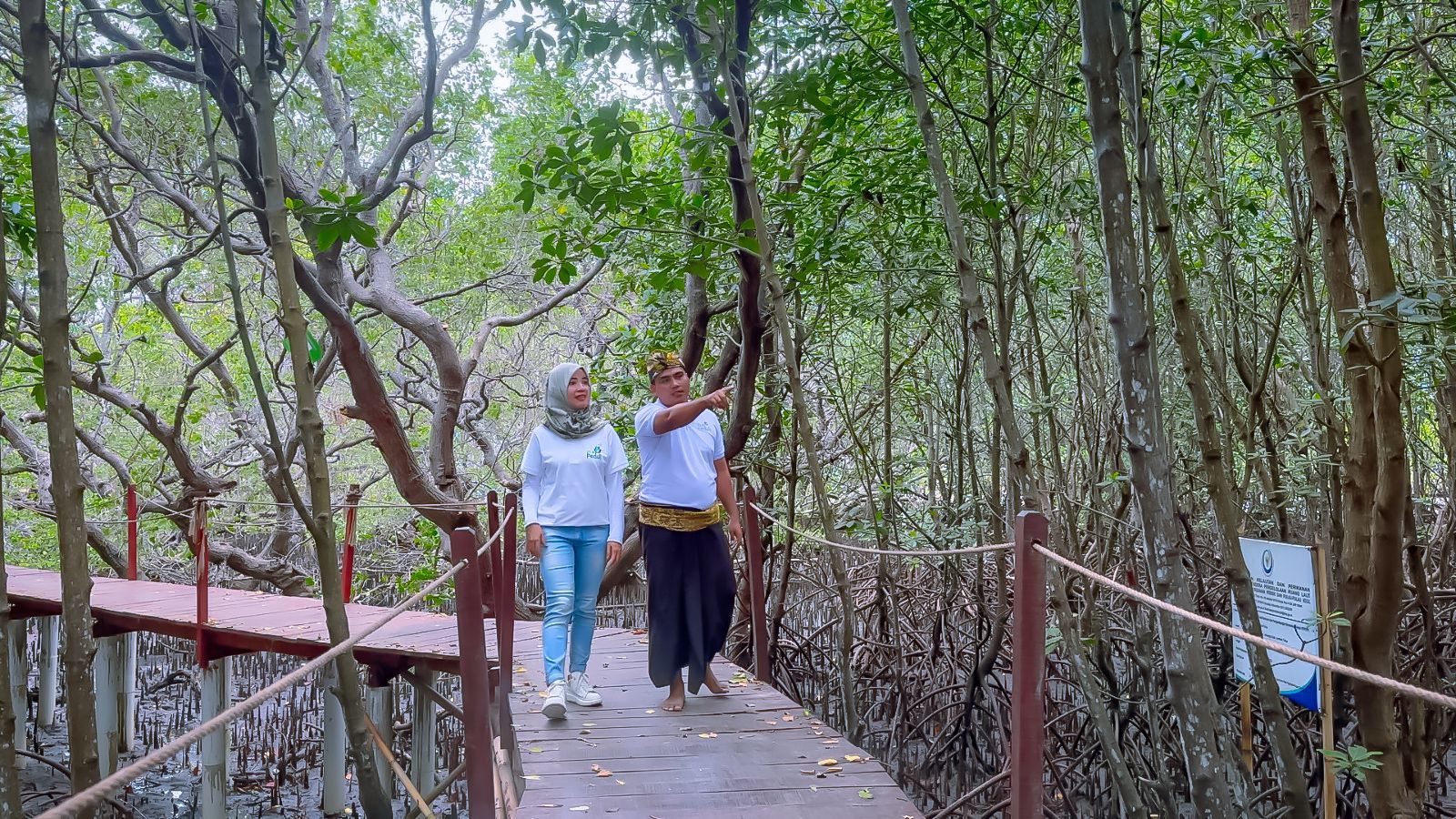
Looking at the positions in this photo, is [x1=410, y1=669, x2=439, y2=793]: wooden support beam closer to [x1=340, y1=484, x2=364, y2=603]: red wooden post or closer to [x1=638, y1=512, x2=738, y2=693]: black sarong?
[x1=340, y1=484, x2=364, y2=603]: red wooden post

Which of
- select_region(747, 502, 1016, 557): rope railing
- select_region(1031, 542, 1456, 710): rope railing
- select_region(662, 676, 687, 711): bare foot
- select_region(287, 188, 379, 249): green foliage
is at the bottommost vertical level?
select_region(662, 676, 687, 711): bare foot

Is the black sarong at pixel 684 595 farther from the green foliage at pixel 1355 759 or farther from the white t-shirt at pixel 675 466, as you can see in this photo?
the green foliage at pixel 1355 759

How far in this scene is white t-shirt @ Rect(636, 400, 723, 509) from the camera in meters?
3.96

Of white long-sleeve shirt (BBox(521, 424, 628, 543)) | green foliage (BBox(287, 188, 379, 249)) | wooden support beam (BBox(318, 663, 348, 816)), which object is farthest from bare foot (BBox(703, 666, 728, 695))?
wooden support beam (BBox(318, 663, 348, 816))

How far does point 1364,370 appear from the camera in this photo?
2885 millimetres

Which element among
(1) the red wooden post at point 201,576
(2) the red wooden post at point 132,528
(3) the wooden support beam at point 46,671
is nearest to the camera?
(1) the red wooden post at point 201,576

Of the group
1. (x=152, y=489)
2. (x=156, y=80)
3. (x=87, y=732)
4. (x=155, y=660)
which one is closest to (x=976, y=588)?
(x=87, y=732)

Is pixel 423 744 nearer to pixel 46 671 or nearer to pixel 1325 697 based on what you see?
pixel 46 671

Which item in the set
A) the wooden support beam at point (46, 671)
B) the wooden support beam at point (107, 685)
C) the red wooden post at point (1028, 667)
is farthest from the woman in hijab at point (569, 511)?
the wooden support beam at point (46, 671)

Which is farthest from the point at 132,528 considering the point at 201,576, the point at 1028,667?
the point at 1028,667

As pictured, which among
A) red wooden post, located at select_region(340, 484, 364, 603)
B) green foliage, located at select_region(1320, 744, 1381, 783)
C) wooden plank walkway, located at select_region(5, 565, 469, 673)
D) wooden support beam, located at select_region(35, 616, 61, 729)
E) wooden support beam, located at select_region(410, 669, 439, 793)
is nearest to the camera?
green foliage, located at select_region(1320, 744, 1381, 783)

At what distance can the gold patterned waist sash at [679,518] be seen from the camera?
3.99 meters

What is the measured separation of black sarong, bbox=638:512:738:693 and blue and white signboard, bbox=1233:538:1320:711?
5.88 feet

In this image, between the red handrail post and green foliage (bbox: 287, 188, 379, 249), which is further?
the red handrail post
